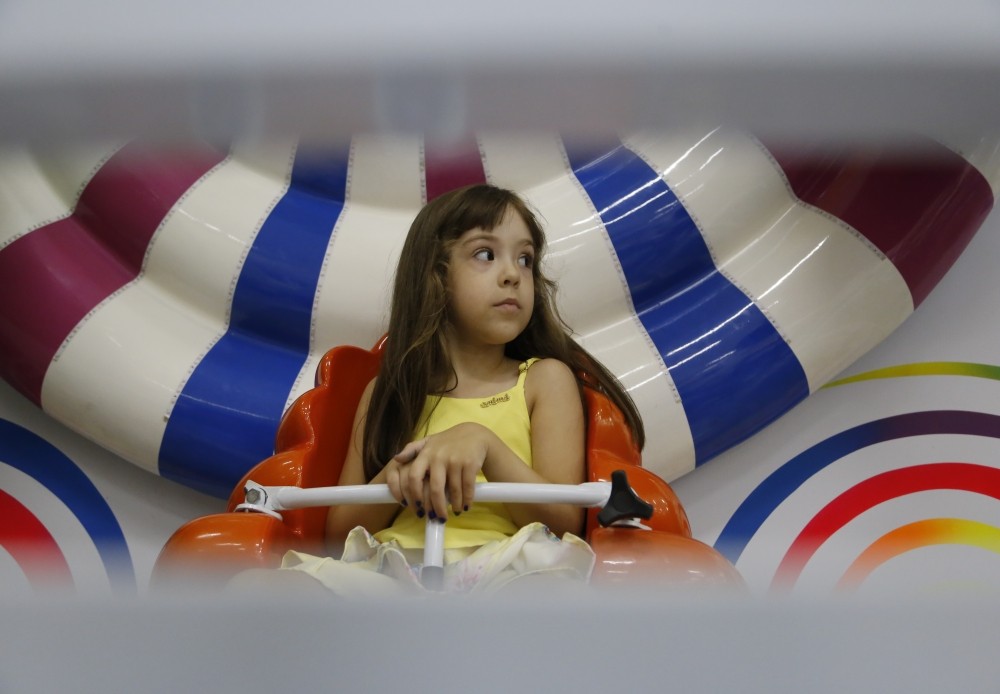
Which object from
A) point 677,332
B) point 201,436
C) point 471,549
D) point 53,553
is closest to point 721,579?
point 471,549

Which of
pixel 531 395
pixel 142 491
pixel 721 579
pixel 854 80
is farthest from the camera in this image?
pixel 142 491

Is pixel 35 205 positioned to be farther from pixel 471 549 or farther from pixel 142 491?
pixel 471 549

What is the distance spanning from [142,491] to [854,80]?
1.27 metres

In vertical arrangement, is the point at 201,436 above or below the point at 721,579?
above

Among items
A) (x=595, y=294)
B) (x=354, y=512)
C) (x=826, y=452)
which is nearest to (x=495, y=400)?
(x=354, y=512)

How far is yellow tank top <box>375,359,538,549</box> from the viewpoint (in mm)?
843

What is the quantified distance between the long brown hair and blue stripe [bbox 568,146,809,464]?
18cm

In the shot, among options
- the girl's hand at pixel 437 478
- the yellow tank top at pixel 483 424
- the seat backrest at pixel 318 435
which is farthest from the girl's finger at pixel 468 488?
the seat backrest at pixel 318 435

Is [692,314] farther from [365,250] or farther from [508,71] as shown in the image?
[508,71]

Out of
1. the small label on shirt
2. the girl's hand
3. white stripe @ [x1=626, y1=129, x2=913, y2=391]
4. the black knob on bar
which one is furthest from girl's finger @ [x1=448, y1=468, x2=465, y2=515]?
white stripe @ [x1=626, y1=129, x2=913, y2=391]

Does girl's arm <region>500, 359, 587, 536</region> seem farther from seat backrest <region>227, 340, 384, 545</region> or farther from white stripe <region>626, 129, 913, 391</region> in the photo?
white stripe <region>626, 129, 913, 391</region>

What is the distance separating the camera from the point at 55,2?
0.54ft

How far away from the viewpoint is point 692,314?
1.20 m

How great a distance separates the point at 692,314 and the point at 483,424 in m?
0.39
